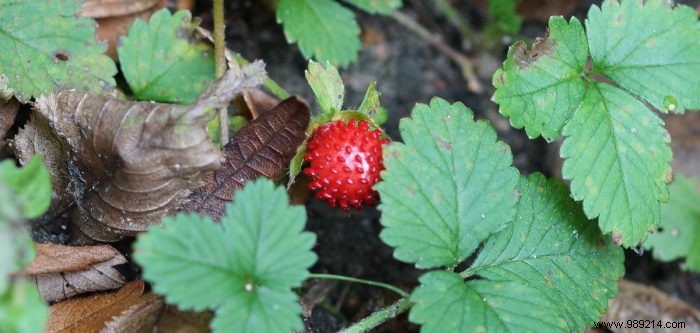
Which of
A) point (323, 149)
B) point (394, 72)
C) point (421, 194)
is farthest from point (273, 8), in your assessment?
point (421, 194)

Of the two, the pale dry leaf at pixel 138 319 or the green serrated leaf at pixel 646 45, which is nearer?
the pale dry leaf at pixel 138 319

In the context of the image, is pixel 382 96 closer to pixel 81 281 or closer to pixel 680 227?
pixel 680 227

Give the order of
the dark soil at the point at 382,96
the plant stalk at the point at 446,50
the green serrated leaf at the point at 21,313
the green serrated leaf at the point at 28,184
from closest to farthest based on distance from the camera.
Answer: the green serrated leaf at the point at 21,313 → the green serrated leaf at the point at 28,184 → the dark soil at the point at 382,96 → the plant stalk at the point at 446,50

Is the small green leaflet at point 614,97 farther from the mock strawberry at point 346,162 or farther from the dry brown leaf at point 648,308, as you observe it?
the dry brown leaf at point 648,308

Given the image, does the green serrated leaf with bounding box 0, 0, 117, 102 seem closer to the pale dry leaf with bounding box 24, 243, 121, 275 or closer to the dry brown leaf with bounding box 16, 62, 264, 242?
the dry brown leaf with bounding box 16, 62, 264, 242

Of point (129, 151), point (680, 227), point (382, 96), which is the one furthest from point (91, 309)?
point (680, 227)

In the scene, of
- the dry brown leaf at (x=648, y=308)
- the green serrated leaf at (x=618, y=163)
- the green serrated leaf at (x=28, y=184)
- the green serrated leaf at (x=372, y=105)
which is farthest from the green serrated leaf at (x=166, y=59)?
the dry brown leaf at (x=648, y=308)
